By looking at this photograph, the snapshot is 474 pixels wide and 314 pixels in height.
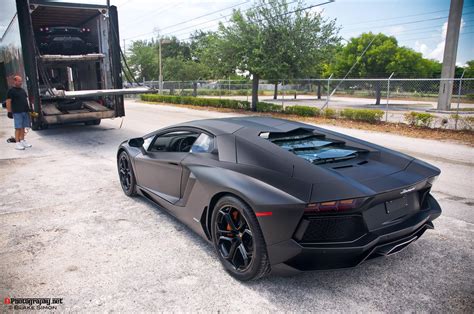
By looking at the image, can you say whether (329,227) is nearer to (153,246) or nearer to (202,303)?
(202,303)

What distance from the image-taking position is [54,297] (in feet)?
9.27

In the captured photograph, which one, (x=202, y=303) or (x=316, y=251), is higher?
(x=316, y=251)

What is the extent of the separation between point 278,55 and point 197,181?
15509 mm

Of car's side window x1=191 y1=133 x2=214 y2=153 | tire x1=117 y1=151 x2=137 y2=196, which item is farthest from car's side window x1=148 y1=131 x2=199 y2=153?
tire x1=117 y1=151 x2=137 y2=196

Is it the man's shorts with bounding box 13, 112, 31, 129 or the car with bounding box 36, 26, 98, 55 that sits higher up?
the car with bounding box 36, 26, 98, 55

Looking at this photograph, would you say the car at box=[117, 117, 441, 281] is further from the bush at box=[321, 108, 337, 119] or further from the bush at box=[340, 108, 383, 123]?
the bush at box=[321, 108, 337, 119]

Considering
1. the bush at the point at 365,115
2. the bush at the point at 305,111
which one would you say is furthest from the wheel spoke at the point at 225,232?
the bush at the point at 305,111

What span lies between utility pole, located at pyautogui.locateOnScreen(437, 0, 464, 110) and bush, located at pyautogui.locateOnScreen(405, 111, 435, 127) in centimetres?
894

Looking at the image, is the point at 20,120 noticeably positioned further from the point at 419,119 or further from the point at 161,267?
the point at 419,119

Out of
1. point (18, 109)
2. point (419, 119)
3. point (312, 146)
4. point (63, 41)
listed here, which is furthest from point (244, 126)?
point (419, 119)

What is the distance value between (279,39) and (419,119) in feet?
26.9

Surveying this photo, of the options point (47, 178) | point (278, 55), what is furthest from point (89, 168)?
point (278, 55)

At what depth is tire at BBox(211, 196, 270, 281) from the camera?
8.88 feet

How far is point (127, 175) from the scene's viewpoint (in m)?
5.11
